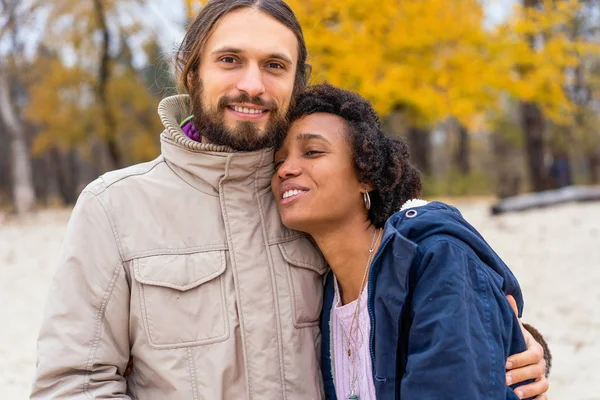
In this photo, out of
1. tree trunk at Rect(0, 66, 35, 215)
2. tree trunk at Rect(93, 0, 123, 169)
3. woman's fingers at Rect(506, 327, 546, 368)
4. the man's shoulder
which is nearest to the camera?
woman's fingers at Rect(506, 327, 546, 368)

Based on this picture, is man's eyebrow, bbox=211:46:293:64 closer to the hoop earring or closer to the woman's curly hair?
the woman's curly hair

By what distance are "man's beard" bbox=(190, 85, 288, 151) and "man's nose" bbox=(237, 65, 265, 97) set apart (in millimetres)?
21

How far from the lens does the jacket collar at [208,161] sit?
198 cm

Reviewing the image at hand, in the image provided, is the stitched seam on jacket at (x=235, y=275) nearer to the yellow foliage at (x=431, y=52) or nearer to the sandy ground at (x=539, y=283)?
the sandy ground at (x=539, y=283)

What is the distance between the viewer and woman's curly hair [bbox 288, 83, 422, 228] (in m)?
2.13

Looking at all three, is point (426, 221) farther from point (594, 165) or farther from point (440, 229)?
point (594, 165)

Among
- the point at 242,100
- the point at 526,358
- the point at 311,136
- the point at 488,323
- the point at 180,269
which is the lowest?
the point at 526,358

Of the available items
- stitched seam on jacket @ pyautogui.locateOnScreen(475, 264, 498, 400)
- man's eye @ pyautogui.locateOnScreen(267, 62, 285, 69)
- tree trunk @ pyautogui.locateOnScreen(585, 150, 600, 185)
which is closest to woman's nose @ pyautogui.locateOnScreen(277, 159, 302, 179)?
man's eye @ pyautogui.locateOnScreen(267, 62, 285, 69)

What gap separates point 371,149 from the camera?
6.96 ft

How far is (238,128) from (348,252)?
1.94 ft

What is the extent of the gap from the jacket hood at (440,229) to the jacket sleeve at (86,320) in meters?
0.85

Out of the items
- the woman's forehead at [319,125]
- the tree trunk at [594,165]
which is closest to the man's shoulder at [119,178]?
the woman's forehead at [319,125]

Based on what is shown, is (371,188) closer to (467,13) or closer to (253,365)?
(253,365)

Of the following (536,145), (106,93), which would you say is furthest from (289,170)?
(106,93)
